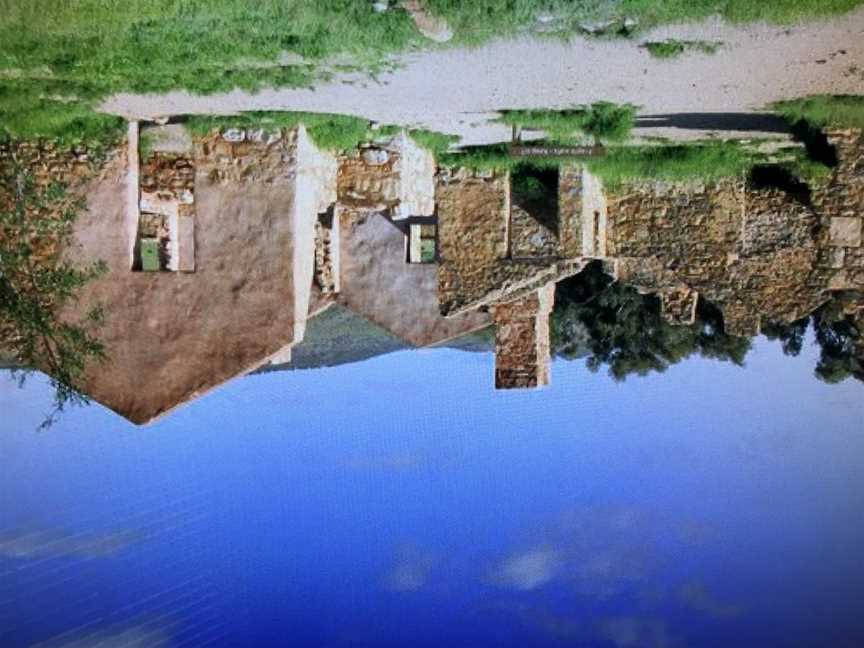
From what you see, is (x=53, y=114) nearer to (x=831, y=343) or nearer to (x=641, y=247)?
(x=641, y=247)

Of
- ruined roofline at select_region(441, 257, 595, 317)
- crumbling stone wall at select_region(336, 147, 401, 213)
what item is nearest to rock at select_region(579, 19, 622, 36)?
crumbling stone wall at select_region(336, 147, 401, 213)

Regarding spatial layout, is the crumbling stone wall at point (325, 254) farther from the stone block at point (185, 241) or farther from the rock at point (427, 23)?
the rock at point (427, 23)

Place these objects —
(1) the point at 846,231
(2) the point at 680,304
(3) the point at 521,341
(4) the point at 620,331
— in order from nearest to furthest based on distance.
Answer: (1) the point at 846,231 → (3) the point at 521,341 → (2) the point at 680,304 → (4) the point at 620,331

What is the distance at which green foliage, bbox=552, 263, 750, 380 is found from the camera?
19.0 m

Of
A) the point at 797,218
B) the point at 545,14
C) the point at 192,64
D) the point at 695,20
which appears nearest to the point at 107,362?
the point at 192,64

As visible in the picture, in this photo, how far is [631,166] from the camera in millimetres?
16297

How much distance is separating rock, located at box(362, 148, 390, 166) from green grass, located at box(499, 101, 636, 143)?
1457 millimetres

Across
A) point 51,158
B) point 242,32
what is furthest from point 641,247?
point 51,158

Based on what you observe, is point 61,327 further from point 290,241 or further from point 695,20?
point 695,20

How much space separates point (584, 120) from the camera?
1510 cm

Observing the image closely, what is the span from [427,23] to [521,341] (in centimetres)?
538

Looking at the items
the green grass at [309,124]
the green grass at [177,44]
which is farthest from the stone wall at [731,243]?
the green grass at [177,44]

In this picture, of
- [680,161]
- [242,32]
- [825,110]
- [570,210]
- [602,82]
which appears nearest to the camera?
[242,32]

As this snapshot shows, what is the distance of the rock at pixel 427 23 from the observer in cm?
1257
